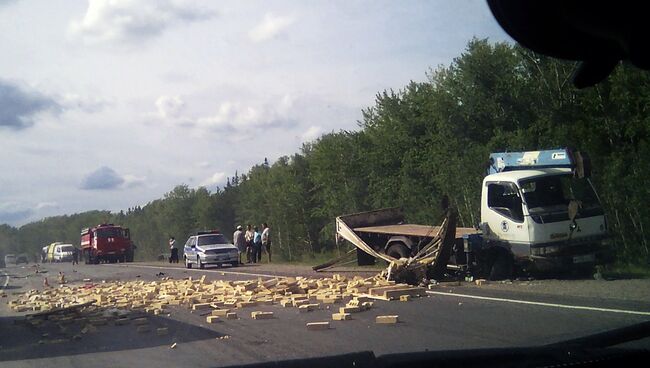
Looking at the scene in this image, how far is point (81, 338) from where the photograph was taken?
33.7ft

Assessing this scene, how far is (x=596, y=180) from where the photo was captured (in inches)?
794

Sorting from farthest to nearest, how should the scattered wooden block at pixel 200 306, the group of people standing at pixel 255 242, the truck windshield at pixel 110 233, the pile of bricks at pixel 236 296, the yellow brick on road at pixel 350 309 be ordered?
the truck windshield at pixel 110 233
the group of people standing at pixel 255 242
the pile of bricks at pixel 236 296
the scattered wooden block at pixel 200 306
the yellow brick on road at pixel 350 309

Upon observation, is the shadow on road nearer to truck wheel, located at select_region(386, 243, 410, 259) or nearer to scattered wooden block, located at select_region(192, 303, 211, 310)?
scattered wooden block, located at select_region(192, 303, 211, 310)

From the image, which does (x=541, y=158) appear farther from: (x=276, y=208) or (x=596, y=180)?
(x=276, y=208)

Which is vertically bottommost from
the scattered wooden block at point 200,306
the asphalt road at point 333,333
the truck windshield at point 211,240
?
the asphalt road at point 333,333

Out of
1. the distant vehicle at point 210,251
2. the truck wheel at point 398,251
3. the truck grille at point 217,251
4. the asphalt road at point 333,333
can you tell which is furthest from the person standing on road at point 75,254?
the asphalt road at point 333,333

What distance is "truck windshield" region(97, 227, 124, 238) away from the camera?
53.4 m

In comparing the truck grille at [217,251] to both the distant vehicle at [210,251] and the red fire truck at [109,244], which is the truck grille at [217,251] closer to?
the distant vehicle at [210,251]

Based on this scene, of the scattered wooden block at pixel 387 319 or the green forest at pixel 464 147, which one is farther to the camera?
the green forest at pixel 464 147

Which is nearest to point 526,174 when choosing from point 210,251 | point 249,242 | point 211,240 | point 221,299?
point 221,299

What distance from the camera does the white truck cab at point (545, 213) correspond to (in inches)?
622

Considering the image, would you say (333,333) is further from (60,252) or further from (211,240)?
(60,252)

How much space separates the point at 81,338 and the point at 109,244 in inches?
1768

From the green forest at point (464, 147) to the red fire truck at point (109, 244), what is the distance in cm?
944
